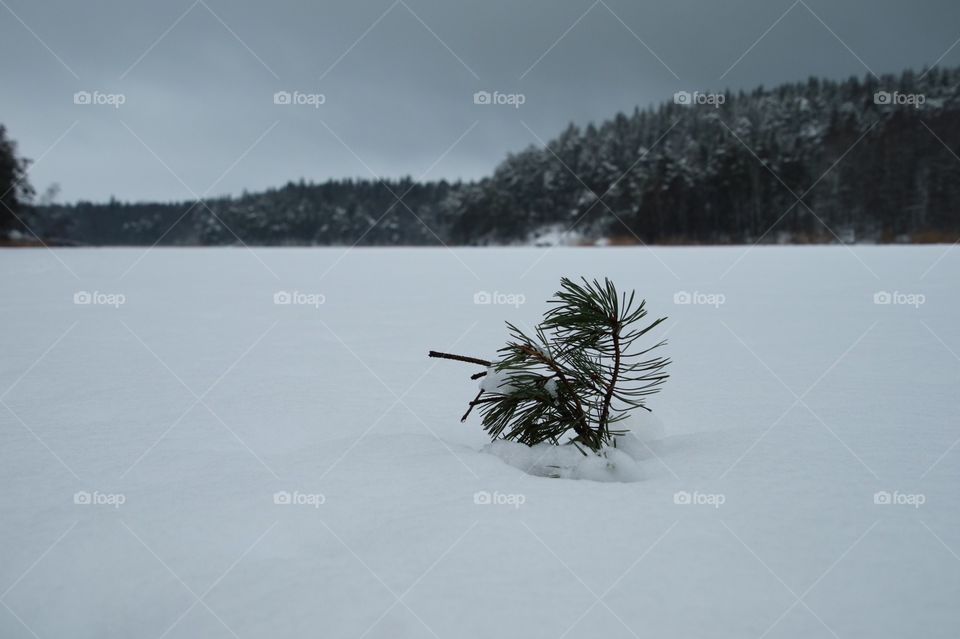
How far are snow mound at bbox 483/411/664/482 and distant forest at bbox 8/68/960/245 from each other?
42738mm

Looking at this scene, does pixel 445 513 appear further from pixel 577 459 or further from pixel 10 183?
pixel 10 183

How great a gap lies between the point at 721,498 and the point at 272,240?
98290 mm

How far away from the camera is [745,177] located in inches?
2185

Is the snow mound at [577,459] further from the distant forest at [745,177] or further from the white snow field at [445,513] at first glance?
the distant forest at [745,177]

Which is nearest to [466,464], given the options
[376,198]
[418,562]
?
[418,562]

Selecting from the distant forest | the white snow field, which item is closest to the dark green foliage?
the distant forest

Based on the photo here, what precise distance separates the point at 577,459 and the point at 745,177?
199 ft

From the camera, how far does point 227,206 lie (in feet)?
314

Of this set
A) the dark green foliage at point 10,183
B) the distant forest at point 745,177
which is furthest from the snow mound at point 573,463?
the dark green foliage at point 10,183

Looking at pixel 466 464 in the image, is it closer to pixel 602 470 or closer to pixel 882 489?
pixel 602 470

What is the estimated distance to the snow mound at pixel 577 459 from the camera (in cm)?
224

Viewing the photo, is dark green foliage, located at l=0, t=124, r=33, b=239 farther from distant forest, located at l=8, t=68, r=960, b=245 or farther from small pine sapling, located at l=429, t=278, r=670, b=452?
small pine sapling, located at l=429, t=278, r=670, b=452

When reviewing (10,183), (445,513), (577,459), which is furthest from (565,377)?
(10,183)

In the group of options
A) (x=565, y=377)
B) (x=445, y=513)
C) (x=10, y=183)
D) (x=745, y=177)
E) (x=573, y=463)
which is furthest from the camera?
(x=745, y=177)
